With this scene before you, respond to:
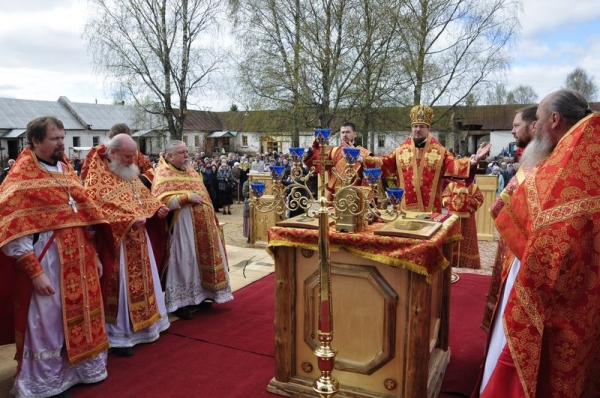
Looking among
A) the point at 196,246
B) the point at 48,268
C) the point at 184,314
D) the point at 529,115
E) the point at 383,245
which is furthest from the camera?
the point at 196,246

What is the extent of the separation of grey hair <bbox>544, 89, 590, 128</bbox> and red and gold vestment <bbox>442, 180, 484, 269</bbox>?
310 cm

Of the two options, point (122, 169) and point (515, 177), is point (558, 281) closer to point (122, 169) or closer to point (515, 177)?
point (515, 177)

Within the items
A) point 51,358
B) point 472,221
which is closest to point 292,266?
point 51,358

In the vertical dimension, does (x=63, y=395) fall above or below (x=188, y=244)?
below

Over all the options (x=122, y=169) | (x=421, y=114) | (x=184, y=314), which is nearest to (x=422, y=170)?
(x=421, y=114)

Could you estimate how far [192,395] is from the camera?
11.1 ft

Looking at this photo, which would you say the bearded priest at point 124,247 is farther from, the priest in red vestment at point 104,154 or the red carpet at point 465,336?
the red carpet at point 465,336

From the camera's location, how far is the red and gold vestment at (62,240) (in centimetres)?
312

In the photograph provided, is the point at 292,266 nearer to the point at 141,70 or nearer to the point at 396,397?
the point at 396,397

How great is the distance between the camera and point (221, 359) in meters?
3.94

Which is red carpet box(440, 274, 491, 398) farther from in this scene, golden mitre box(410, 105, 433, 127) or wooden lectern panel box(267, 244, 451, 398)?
golden mitre box(410, 105, 433, 127)

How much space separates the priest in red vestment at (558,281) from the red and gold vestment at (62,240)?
2.79 metres

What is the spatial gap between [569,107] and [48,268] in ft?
11.3

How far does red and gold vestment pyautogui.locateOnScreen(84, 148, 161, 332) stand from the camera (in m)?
4.01
